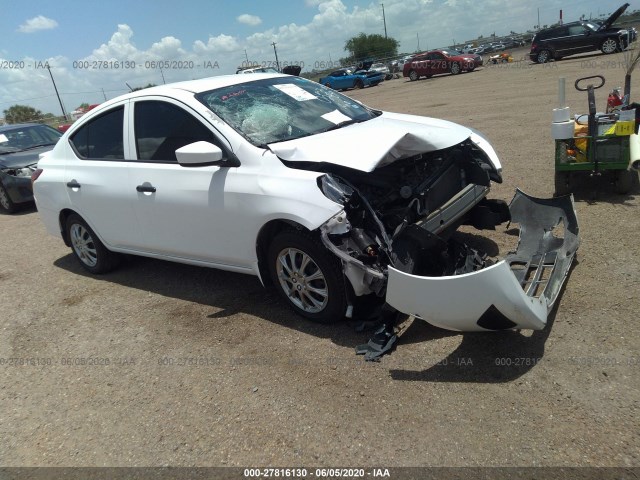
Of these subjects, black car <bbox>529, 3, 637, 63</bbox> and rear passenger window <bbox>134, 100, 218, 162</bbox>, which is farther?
black car <bbox>529, 3, 637, 63</bbox>

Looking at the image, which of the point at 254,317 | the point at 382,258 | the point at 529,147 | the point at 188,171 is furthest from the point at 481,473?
the point at 529,147

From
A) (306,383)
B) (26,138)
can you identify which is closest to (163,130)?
(306,383)

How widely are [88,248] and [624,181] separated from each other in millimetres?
5774

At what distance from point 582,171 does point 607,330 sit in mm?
2669

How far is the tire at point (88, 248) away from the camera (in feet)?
17.4

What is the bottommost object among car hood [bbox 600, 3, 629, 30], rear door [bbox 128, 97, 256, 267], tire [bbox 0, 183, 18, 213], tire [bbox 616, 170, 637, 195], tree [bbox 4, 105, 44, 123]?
tire [bbox 616, 170, 637, 195]

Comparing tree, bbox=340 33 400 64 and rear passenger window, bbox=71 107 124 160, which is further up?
tree, bbox=340 33 400 64

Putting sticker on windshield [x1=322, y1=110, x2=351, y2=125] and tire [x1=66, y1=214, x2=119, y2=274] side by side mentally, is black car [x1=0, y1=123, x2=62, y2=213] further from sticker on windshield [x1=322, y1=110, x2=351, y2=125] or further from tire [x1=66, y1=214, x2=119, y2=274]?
sticker on windshield [x1=322, y1=110, x2=351, y2=125]

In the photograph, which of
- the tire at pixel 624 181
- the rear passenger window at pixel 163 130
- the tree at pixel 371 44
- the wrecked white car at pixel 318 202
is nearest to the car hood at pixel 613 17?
the tire at pixel 624 181

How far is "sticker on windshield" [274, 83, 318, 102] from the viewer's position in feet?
14.5

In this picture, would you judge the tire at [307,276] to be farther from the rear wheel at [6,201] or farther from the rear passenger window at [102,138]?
the rear wheel at [6,201]

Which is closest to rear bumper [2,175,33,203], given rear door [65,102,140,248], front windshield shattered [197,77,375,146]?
rear door [65,102,140,248]

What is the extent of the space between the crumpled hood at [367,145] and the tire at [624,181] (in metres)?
2.26

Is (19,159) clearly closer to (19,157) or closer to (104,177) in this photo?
(19,157)
